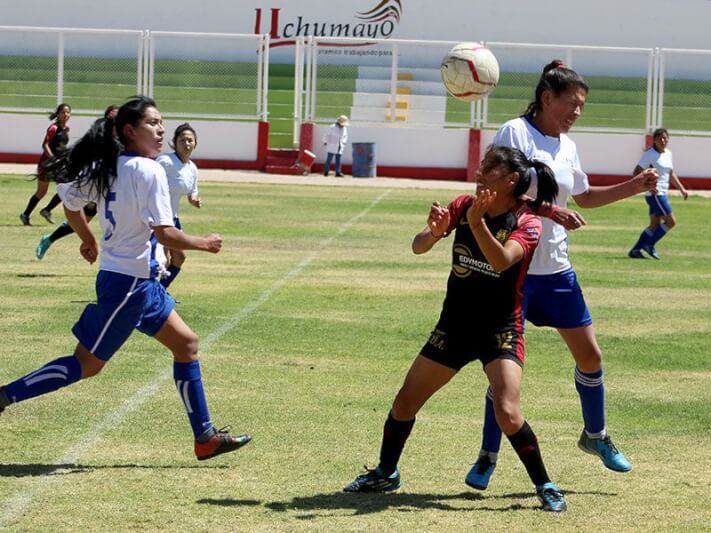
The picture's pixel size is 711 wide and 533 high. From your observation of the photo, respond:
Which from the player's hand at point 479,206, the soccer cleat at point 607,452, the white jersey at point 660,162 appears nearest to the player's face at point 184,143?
the soccer cleat at point 607,452

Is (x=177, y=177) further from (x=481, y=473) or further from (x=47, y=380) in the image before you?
(x=481, y=473)

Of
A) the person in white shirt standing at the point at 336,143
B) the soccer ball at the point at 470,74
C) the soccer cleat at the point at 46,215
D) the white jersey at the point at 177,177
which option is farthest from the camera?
the person in white shirt standing at the point at 336,143

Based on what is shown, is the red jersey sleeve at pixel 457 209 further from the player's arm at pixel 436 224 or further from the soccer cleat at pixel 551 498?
the soccer cleat at pixel 551 498

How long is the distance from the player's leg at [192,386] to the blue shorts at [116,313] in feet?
0.17

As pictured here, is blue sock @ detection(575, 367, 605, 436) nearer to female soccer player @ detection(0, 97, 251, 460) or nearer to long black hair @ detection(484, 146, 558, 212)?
long black hair @ detection(484, 146, 558, 212)

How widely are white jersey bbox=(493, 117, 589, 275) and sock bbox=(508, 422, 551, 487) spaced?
3.32 ft

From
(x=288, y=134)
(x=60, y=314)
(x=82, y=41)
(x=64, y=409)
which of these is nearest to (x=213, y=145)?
(x=288, y=134)

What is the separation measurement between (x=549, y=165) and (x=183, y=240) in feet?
6.52

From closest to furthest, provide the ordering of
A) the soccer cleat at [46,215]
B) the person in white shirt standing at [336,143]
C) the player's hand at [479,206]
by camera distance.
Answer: the player's hand at [479,206] < the soccer cleat at [46,215] < the person in white shirt standing at [336,143]

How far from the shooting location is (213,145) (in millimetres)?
39000

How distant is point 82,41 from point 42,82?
1.75m

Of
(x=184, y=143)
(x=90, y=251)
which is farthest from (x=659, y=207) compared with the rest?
(x=90, y=251)

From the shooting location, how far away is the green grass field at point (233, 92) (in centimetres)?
3928

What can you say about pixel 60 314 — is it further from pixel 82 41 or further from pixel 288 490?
pixel 82 41
